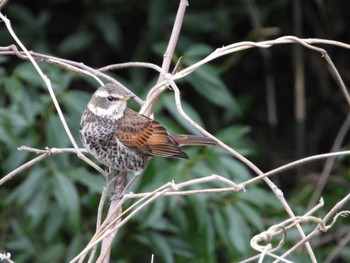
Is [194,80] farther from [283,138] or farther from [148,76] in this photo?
[283,138]

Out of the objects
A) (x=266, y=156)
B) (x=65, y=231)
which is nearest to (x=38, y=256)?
(x=65, y=231)

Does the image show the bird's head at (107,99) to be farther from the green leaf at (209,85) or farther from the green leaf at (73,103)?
the green leaf at (209,85)

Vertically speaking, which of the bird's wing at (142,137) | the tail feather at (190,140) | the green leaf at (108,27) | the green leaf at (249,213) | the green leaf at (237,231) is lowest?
the green leaf at (237,231)

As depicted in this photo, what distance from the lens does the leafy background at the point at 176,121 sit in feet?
15.0

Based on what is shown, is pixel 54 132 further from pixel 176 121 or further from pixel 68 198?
pixel 176 121

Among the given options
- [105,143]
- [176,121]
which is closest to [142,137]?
[105,143]

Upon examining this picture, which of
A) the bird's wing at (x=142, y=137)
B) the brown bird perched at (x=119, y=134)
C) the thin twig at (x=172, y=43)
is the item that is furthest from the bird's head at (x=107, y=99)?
the thin twig at (x=172, y=43)

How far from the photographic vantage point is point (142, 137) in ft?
12.3

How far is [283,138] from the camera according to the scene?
666 centimetres

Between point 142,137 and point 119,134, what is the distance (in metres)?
0.12

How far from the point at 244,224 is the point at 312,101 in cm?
214

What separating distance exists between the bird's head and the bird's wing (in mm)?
101

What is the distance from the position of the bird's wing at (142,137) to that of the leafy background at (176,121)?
21.7 inches

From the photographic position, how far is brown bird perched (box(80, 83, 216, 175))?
3.54 meters
